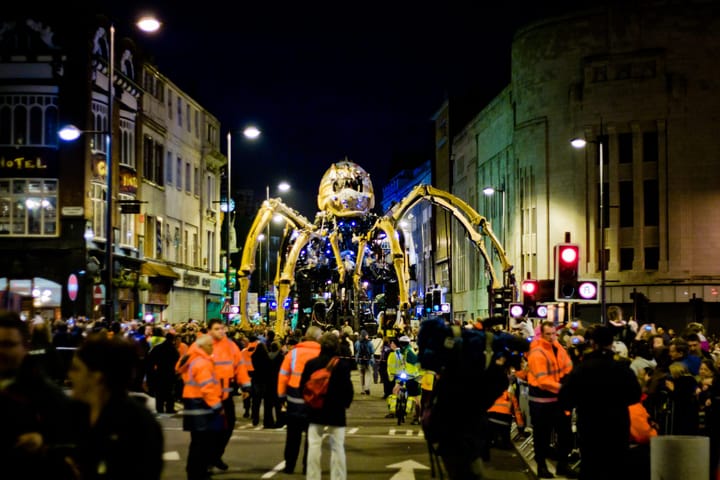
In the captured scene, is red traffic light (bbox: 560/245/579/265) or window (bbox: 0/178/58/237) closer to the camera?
red traffic light (bbox: 560/245/579/265)

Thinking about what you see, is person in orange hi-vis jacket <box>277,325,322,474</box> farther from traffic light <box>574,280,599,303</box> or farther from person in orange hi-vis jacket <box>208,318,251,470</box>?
traffic light <box>574,280,599,303</box>

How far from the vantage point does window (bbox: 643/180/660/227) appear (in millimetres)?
59906

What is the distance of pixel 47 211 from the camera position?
43500 mm

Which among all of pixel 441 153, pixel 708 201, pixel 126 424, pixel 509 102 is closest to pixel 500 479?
pixel 126 424

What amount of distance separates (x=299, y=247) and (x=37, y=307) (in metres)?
15.3

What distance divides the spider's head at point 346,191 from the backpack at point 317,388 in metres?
19.0

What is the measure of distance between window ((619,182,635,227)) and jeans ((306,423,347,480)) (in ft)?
166

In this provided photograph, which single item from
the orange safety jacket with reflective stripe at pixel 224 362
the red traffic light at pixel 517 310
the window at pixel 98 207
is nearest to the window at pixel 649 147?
the window at pixel 98 207

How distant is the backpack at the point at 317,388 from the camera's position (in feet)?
40.6

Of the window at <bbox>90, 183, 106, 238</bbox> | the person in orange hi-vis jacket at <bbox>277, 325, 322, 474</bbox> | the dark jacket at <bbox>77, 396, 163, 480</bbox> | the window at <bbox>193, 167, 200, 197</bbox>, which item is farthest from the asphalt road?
the window at <bbox>193, 167, 200, 197</bbox>

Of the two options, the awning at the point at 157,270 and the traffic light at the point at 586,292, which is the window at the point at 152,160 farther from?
the traffic light at the point at 586,292

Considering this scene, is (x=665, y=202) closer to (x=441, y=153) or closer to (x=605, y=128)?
(x=605, y=128)

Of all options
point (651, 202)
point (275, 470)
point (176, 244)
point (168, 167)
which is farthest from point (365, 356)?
point (651, 202)

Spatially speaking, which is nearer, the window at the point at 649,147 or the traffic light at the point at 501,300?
the traffic light at the point at 501,300
